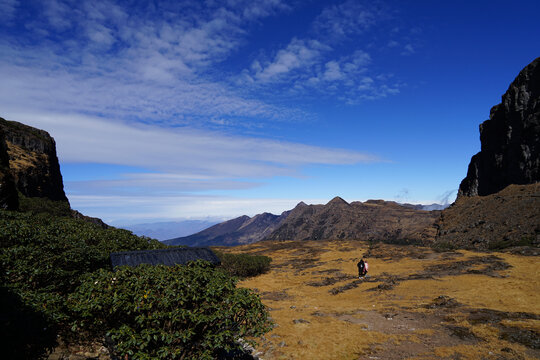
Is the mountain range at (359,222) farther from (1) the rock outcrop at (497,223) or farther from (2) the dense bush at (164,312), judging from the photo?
(2) the dense bush at (164,312)

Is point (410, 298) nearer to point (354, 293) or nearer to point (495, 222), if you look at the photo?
point (354, 293)

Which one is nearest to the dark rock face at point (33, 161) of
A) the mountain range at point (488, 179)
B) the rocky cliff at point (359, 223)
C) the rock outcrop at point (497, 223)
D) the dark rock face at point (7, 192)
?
the mountain range at point (488, 179)

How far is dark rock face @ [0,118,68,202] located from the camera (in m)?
49.0

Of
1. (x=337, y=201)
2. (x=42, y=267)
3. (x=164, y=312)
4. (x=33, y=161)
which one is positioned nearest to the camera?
(x=164, y=312)

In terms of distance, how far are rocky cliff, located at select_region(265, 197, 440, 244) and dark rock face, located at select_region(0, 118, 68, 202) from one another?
→ 92709 mm

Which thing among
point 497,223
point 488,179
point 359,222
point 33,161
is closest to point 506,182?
point 488,179

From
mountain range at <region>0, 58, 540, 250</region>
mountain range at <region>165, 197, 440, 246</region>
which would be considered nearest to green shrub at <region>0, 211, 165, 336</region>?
mountain range at <region>0, 58, 540, 250</region>

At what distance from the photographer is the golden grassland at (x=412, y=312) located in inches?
442

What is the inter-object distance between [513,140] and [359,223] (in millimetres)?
64489

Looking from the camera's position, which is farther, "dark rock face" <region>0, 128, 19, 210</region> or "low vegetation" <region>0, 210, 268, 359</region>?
"dark rock face" <region>0, 128, 19, 210</region>

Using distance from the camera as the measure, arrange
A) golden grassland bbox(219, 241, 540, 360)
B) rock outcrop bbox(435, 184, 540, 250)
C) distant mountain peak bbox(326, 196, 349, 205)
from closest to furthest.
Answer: golden grassland bbox(219, 241, 540, 360) < rock outcrop bbox(435, 184, 540, 250) < distant mountain peak bbox(326, 196, 349, 205)

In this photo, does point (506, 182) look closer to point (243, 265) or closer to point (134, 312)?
point (243, 265)

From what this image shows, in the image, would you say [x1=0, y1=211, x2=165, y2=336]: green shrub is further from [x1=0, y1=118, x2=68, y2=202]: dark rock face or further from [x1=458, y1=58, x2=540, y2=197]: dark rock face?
[x1=458, y1=58, x2=540, y2=197]: dark rock face

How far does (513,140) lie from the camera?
6631 centimetres
